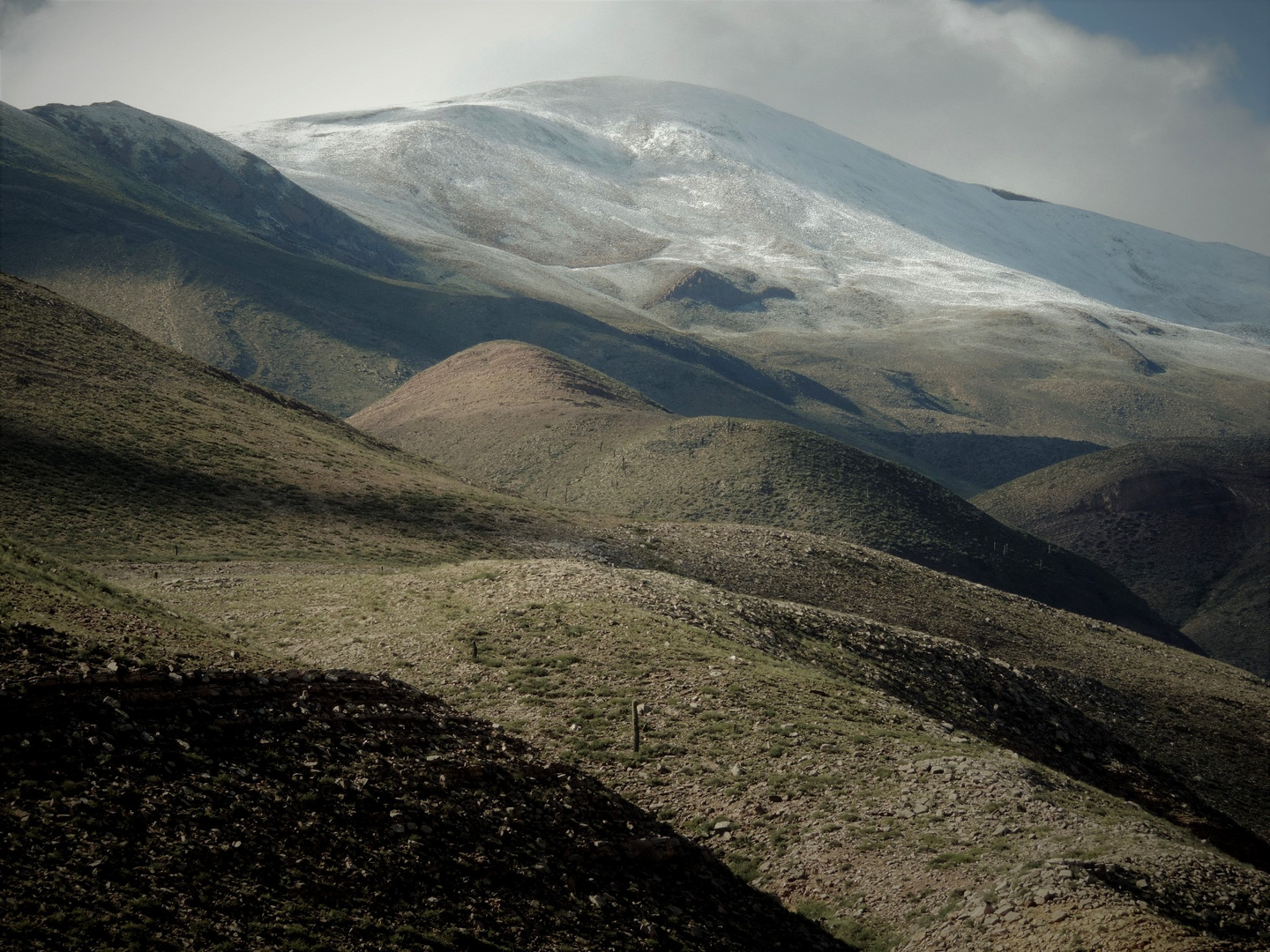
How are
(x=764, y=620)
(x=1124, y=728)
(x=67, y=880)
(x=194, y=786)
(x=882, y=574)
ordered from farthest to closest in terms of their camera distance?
(x=882, y=574), (x=1124, y=728), (x=764, y=620), (x=194, y=786), (x=67, y=880)

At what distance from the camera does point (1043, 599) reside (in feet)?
209

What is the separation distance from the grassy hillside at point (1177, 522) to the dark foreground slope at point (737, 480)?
11.1 metres

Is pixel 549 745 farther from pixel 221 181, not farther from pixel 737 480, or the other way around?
pixel 221 181

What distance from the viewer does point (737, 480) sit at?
6838cm

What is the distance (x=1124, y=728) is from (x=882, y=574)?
14367mm

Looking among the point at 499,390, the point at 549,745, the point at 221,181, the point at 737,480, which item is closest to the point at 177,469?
the point at 549,745

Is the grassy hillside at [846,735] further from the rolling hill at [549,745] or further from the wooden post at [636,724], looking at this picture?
the wooden post at [636,724]

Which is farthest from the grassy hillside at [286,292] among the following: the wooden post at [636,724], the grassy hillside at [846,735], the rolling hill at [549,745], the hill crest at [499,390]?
the wooden post at [636,724]

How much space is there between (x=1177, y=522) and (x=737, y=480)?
5001cm

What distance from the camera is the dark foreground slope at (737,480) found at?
64375 mm

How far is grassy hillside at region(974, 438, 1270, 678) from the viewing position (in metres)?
77.8

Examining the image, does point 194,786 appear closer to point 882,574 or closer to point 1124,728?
point 1124,728

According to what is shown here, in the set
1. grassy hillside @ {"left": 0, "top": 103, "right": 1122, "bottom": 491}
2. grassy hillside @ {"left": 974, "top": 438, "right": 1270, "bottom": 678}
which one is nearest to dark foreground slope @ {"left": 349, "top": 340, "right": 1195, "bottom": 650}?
grassy hillside @ {"left": 974, "top": 438, "right": 1270, "bottom": 678}

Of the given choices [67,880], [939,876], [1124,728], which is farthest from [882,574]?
[67,880]
